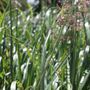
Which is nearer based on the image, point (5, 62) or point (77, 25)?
point (77, 25)

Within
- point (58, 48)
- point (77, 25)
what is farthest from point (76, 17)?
point (58, 48)

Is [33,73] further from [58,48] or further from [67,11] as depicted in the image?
[67,11]

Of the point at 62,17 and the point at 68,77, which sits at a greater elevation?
the point at 62,17

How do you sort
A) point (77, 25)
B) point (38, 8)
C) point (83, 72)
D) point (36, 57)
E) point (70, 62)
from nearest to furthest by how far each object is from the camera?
point (77, 25), point (70, 62), point (83, 72), point (36, 57), point (38, 8)

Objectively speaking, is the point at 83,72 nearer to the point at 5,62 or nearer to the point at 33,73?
the point at 33,73

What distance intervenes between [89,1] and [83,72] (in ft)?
1.72

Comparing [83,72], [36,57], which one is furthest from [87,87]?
[36,57]

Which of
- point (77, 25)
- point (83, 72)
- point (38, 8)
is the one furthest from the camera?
point (38, 8)

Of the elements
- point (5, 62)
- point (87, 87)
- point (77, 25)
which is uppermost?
point (77, 25)

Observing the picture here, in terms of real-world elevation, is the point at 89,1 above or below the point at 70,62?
above

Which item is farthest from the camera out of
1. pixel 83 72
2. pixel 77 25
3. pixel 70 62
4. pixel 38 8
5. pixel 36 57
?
pixel 38 8

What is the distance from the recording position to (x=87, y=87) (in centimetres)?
213

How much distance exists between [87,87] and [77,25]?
0.61 m

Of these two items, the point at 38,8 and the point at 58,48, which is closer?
the point at 58,48
